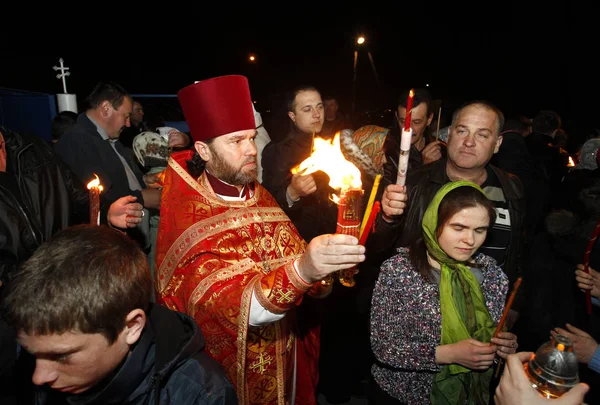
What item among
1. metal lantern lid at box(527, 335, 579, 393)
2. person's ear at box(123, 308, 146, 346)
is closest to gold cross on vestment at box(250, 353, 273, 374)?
person's ear at box(123, 308, 146, 346)

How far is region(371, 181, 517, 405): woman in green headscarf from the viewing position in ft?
8.03

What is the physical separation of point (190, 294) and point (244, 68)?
101ft

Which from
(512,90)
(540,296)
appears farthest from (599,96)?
(540,296)

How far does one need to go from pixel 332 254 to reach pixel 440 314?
1.30 m

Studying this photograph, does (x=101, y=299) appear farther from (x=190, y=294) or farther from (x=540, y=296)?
(x=540, y=296)

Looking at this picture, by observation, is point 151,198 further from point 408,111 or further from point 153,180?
point 408,111

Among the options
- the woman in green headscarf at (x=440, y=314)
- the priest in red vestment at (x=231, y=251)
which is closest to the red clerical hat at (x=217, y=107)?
the priest in red vestment at (x=231, y=251)

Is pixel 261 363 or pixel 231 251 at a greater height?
pixel 231 251

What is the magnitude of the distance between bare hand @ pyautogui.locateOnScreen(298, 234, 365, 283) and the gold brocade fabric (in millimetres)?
369

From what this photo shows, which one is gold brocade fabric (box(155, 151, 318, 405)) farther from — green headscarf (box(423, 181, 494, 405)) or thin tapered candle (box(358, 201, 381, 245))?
green headscarf (box(423, 181, 494, 405))

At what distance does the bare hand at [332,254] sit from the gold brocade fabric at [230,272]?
1.21ft

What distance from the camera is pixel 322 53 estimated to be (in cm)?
3186

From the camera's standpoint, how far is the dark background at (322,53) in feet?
38.0

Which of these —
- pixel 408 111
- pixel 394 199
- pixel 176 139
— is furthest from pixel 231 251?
pixel 176 139
